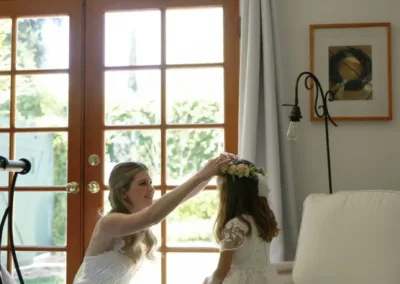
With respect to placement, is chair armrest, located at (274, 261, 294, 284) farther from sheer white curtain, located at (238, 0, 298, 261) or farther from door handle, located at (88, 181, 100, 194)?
door handle, located at (88, 181, 100, 194)

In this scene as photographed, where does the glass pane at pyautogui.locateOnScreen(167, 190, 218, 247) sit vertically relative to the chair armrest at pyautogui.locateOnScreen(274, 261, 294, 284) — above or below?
above

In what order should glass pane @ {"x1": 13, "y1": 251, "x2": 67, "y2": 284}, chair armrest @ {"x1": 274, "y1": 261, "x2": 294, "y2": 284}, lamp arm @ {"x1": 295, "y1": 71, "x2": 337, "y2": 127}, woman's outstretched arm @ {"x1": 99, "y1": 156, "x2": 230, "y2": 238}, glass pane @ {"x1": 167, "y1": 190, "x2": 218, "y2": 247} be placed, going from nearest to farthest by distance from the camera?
woman's outstretched arm @ {"x1": 99, "y1": 156, "x2": 230, "y2": 238}
chair armrest @ {"x1": 274, "y1": 261, "x2": 294, "y2": 284}
lamp arm @ {"x1": 295, "y1": 71, "x2": 337, "y2": 127}
glass pane @ {"x1": 167, "y1": 190, "x2": 218, "y2": 247}
glass pane @ {"x1": 13, "y1": 251, "x2": 67, "y2": 284}

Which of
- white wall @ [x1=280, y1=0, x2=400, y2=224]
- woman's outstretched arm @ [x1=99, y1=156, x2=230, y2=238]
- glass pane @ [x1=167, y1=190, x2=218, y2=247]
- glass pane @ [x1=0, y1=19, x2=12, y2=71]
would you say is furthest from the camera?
glass pane @ [x1=0, y1=19, x2=12, y2=71]

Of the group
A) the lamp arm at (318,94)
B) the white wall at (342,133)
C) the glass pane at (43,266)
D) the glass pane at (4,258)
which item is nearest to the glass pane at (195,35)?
the white wall at (342,133)

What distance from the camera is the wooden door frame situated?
3086 millimetres

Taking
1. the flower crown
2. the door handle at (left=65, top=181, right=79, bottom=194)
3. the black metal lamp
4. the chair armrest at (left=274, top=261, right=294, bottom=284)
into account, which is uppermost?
the black metal lamp

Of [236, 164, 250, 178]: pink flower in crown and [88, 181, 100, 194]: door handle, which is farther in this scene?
[88, 181, 100, 194]: door handle

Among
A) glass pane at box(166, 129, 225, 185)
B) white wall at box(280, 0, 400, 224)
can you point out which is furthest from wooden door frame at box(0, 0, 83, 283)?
white wall at box(280, 0, 400, 224)

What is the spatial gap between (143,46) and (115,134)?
1.81 feet

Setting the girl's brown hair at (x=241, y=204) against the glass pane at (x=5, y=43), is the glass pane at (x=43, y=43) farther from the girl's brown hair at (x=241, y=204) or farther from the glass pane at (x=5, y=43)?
the girl's brown hair at (x=241, y=204)

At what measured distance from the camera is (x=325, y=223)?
2.27m

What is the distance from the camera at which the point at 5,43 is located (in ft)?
10.7

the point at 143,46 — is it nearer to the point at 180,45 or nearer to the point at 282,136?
the point at 180,45

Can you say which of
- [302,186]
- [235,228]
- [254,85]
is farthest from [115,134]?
[235,228]
